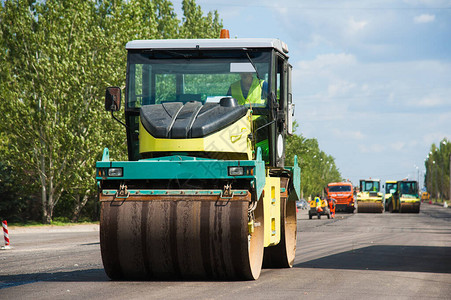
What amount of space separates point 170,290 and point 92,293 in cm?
98

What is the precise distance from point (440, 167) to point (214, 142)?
516 ft

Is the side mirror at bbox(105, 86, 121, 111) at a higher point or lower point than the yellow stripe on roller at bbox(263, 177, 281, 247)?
higher

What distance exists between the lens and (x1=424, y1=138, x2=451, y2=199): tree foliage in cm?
14462

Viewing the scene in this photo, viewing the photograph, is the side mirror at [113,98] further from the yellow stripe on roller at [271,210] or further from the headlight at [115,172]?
the yellow stripe on roller at [271,210]

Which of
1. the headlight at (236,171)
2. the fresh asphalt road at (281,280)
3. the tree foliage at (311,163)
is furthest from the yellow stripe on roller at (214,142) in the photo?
the tree foliage at (311,163)

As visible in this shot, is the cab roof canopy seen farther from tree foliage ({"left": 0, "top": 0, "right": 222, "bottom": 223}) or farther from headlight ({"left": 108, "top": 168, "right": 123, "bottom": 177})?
tree foliage ({"left": 0, "top": 0, "right": 222, "bottom": 223})

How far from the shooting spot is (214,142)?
34.7ft

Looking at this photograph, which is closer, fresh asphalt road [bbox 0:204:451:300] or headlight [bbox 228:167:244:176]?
fresh asphalt road [bbox 0:204:451:300]

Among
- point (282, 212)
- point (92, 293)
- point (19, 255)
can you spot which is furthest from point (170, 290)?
point (19, 255)

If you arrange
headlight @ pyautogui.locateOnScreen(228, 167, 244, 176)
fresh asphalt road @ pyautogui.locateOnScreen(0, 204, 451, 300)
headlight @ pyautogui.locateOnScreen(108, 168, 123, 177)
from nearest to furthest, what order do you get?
fresh asphalt road @ pyautogui.locateOnScreen(0, 204, 451, 300) < headlight @ pyautogui.locateOnScreen(228, 167, 244, 176) < headlight @ pyautogui.locateOnScreen(108, 168, 123, 177)

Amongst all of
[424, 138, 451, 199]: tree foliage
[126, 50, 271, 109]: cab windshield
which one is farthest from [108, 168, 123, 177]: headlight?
[424, 138, 451, 199]: tree foliage

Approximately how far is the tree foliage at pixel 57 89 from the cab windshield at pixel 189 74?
24.5 metres

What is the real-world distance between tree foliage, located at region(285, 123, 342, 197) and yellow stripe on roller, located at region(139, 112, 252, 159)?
1537 cm

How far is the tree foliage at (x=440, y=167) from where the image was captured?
14462 centimetres
